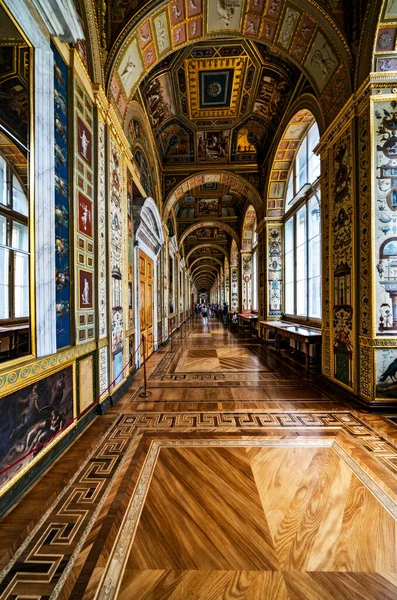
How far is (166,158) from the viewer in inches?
392

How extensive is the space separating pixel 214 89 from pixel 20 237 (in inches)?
297

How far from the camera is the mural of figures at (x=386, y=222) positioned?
12.7ft

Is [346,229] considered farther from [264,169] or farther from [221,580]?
[264,169]

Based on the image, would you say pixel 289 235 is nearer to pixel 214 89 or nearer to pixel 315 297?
pixel 315 297

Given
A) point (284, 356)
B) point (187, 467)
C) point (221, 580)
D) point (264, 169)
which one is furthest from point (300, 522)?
point (264, 169)

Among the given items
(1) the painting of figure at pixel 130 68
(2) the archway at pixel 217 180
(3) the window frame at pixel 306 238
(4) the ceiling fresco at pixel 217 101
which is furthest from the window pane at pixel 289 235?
(1) the painting of figure at pixel 130 68

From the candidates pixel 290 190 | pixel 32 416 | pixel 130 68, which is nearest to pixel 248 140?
pixel 290 190

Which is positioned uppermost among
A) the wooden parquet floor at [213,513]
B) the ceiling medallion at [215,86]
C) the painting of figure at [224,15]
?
the ceiling medallion at [215,86]

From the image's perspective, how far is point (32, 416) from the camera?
7.95 ft

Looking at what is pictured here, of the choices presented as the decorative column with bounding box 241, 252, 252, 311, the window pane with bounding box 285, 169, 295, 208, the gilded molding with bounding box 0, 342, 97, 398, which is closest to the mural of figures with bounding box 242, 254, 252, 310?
the decorative column with bounding box 241, 252, 252, 311

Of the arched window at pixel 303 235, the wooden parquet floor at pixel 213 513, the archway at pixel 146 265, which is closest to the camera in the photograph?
the wooden parquet floor at pixel 213 513

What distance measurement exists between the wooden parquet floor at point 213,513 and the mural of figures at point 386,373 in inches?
Result: 17.4

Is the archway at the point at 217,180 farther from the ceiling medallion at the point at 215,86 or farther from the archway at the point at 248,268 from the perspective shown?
the archway at the point at 248,268

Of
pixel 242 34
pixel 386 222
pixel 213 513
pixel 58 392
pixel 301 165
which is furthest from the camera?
pixel 301 165
